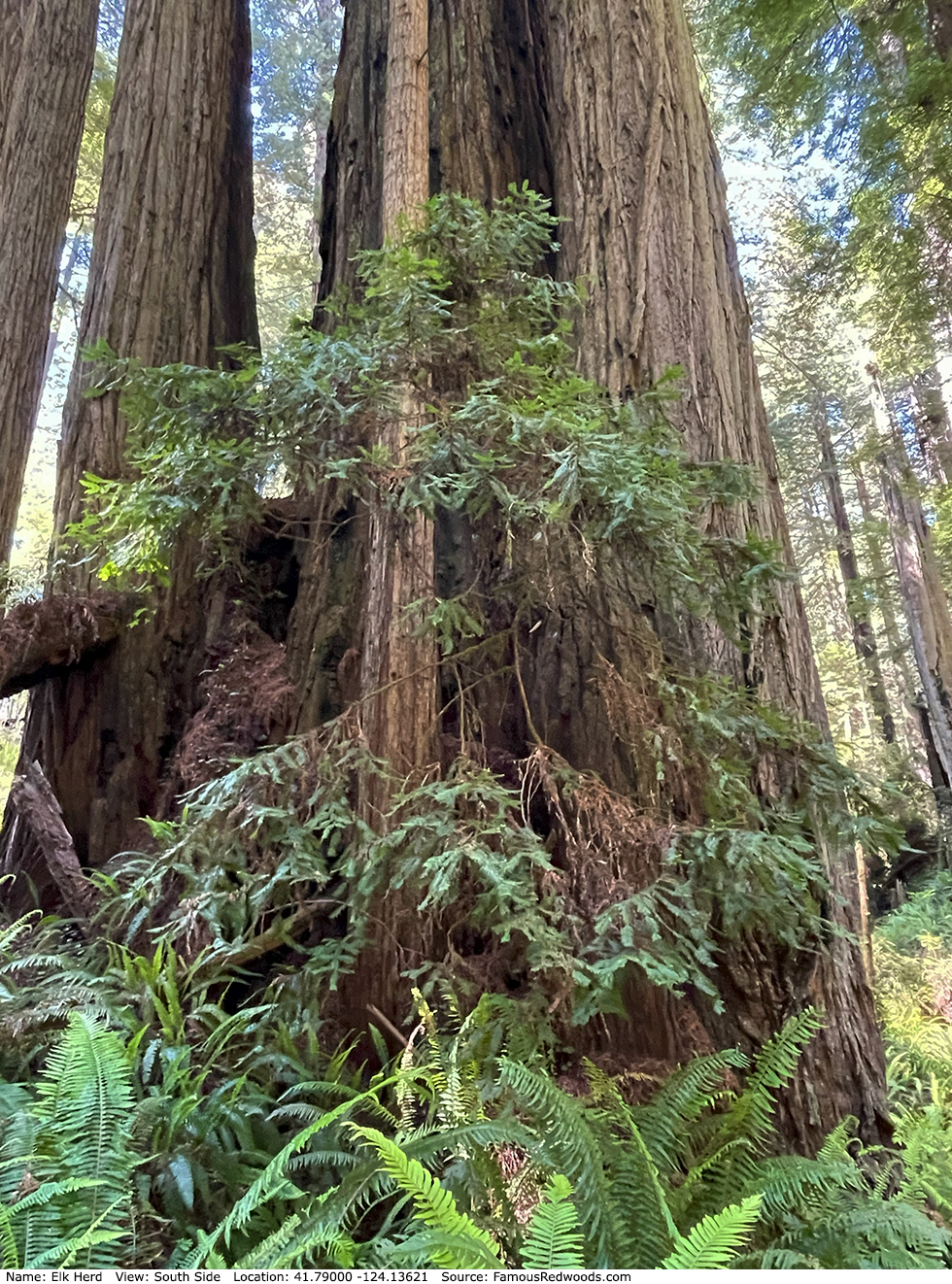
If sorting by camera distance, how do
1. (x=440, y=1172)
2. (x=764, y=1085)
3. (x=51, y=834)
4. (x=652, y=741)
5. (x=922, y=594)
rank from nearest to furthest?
1. (x=440, y=1172)
2. (x=764, y=1085)
3. (x=652, y=741)
4. (x=51, y=834)
5. (x=922, y=594)

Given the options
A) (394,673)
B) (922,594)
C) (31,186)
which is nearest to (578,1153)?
(394,673)

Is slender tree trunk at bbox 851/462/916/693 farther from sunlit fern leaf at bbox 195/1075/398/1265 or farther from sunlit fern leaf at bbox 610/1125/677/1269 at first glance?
sunlit fern leaf at bbox 195/1075/398/1265

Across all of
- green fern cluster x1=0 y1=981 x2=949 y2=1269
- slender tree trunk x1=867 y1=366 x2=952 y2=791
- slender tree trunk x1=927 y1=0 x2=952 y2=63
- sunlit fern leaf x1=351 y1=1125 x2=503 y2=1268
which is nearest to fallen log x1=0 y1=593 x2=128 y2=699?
green fern cluster x1=0 y1=981 x2=949 y2=1269

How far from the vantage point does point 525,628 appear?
3.09 meters

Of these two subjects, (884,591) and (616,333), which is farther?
(884,591)

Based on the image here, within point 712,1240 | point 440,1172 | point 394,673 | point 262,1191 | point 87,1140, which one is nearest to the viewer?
point 712,1240

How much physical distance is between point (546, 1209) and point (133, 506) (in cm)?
196

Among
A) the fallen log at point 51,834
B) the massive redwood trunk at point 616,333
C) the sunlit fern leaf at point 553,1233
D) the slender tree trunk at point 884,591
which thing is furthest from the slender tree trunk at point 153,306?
the slender tree trunk at point 884,591

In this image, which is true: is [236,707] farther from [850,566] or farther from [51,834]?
[850,566]

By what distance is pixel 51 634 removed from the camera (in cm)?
352

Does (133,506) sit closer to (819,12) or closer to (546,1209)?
(546,1209)

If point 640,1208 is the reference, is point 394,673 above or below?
above

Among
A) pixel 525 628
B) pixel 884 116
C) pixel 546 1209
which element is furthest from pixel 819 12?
pixel 546 1209

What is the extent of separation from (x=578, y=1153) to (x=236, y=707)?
2.34m
